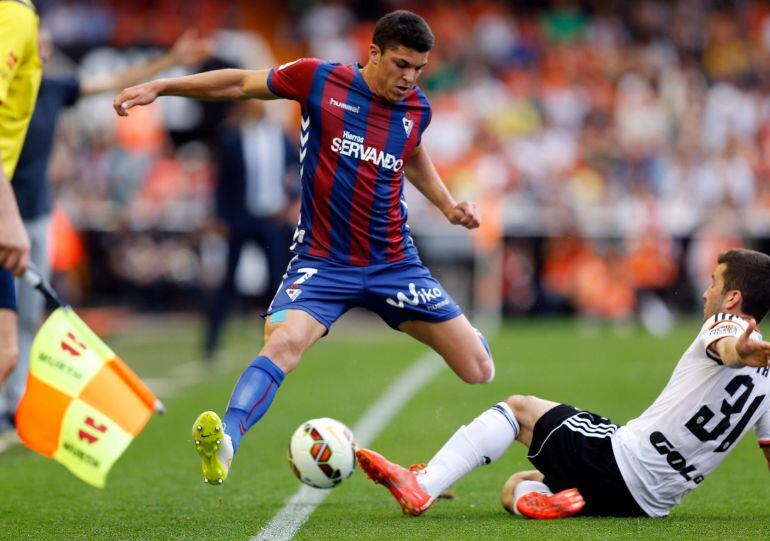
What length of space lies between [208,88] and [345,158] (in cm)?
72

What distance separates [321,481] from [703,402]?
1667mm

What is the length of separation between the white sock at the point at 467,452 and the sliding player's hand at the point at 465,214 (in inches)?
47.7

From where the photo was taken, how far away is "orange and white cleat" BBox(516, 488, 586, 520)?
530 cm

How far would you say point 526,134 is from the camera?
70.7ft

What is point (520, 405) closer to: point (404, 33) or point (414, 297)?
point (414, 297)

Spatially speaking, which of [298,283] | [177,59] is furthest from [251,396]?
[177,59]

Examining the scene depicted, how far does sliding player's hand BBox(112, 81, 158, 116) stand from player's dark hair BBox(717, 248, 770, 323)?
256 cm

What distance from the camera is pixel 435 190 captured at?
6414mm

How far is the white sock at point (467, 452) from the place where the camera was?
535cm

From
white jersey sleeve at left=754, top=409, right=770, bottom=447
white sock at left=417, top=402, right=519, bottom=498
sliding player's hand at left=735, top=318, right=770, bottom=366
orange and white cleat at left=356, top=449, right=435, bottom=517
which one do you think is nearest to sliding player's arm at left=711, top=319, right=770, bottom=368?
sliding player's hand at left=735, top=318, right=770, bottom=366

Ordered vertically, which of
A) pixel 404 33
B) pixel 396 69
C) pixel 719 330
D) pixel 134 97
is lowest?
pixel 719 330

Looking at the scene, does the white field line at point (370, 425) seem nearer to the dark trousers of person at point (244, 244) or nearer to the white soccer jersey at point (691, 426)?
the white soccer jersey at point (691, 426)

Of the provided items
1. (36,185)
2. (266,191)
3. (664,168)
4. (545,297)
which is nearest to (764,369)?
(36,185)

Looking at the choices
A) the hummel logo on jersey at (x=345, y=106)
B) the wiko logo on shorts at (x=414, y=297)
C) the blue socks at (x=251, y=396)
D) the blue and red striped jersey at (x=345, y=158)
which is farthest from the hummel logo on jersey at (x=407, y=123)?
the blue socks at (x=251, y=396)
